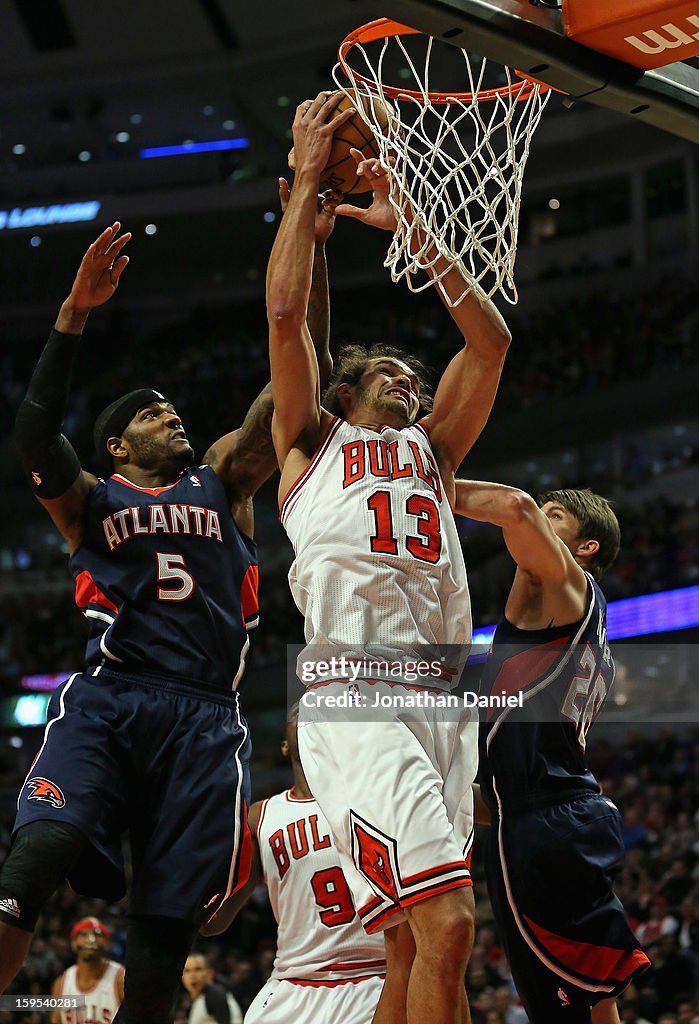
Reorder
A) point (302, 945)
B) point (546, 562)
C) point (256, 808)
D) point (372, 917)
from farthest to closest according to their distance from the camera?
point (256, 808) → point (302, 945) → point (546, 562) → point (372, 917)

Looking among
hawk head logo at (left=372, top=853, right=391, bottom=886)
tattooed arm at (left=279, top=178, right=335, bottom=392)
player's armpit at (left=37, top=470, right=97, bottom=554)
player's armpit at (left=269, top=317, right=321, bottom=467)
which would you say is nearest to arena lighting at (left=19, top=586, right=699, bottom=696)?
tattooed arm at (left=279, top=178, right=335, bottom=392)

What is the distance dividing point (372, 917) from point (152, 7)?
21976mm

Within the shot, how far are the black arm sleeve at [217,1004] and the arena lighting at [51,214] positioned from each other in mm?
17551

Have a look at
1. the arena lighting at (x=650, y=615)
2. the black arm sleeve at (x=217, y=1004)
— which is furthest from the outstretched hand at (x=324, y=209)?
the arena lighting at (x=650, y=615)

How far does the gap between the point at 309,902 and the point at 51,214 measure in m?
19.5

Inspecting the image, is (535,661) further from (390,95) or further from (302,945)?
(390,95)

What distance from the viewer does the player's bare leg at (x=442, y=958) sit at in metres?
3.45

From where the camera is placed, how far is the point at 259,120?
24156 millimetres

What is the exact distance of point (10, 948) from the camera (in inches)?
154

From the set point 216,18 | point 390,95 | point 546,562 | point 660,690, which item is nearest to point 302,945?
point 546,562

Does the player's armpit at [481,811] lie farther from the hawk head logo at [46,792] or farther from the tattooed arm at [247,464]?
the hawk head logo at [46,792]

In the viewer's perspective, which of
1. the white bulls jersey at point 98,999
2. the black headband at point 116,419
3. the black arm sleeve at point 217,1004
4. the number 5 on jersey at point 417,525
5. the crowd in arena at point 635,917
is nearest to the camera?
the number 5 on jersey at point 417,525

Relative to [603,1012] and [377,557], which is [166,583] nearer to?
[377,557]

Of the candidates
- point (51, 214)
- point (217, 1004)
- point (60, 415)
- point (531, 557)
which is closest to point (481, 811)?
point (531, 557)
